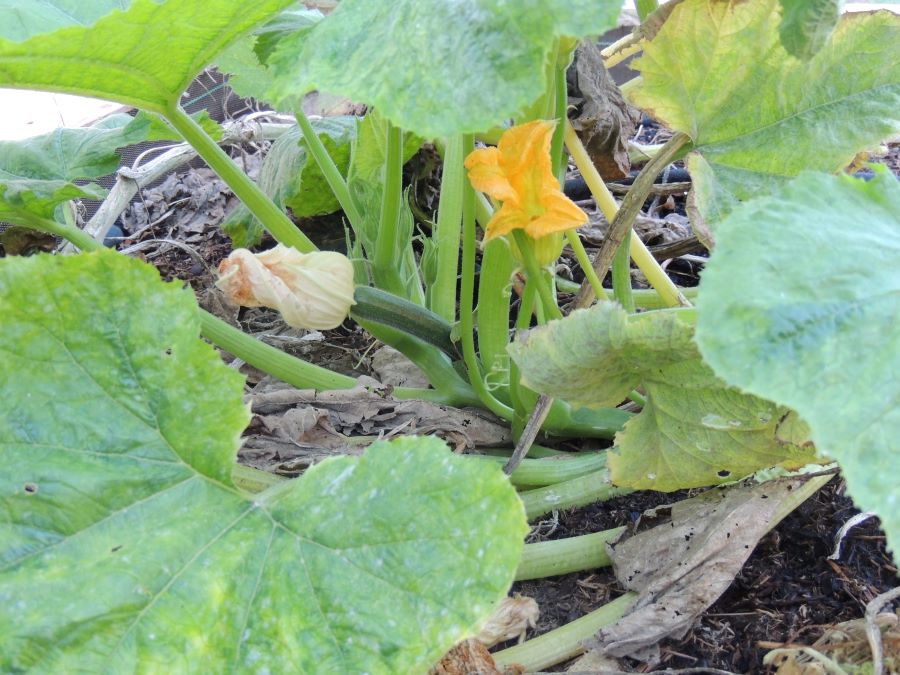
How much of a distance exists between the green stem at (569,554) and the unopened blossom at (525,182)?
423 mm

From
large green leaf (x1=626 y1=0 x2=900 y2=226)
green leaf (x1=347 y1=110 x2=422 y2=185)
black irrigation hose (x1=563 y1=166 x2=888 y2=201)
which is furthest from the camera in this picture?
black irrigation hose (x1=563 y1=166 x2=888 y2=201)

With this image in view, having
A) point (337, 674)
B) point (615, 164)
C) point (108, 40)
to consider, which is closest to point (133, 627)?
point (337, 674)

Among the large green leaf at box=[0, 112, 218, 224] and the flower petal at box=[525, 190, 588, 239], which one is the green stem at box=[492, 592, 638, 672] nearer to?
the flower petal at box=[525, 190, 588, 239]

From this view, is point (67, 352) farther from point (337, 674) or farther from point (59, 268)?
point (337, 674)

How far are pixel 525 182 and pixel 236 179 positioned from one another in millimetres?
514

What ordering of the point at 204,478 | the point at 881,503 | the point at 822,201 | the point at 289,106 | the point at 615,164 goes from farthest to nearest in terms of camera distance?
the point at 615,164, the point at 289,106, the point at 204,478, the point at 822,201, the point at 881,503

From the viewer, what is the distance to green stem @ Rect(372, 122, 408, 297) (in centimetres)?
111

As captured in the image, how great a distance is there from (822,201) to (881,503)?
27 cm

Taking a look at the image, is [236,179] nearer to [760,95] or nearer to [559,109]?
[559,109]

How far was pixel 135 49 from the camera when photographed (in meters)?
0.95

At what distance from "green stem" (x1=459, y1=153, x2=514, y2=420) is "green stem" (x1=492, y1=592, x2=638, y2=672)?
0.35 meters

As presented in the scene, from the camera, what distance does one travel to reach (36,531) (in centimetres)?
79

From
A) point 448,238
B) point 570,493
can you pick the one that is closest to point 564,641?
point 570,493

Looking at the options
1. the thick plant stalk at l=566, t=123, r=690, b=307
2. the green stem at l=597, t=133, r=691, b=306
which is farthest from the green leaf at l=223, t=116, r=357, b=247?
the green stem at l=597, t=133, r=691, b=306
